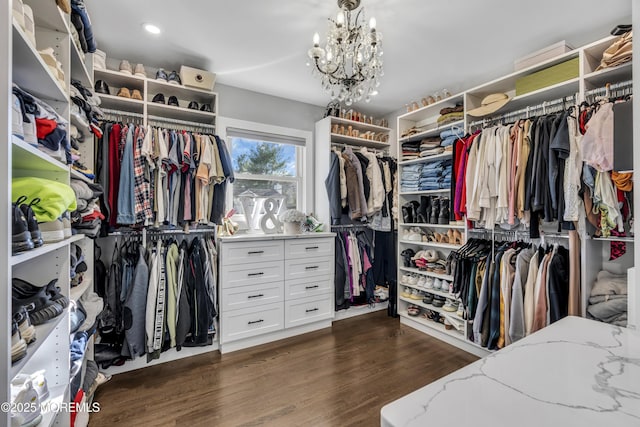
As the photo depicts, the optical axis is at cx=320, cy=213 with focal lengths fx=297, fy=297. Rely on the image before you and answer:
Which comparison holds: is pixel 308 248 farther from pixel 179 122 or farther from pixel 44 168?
pixel 44 168

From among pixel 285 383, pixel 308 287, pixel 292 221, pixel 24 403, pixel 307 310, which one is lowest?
pixel 285 383

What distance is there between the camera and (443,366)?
2.33 meters

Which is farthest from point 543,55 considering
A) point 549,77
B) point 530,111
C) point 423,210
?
point 423,210

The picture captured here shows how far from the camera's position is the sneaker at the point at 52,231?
1072 mm

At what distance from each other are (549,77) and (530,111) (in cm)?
28

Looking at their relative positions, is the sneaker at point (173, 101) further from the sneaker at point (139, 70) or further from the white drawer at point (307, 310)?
the white drawer at point (307, 310)

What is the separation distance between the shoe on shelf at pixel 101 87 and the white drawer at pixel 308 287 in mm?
2154

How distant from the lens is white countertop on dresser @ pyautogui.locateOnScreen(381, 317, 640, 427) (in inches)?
20.3

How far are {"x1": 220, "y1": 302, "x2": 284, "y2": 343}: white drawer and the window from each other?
0.84 metres

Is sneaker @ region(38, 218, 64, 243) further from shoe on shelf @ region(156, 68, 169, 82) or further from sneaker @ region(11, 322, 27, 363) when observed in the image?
shoe on shelf @ region(156, 68, 169, 82)

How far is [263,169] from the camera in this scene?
10.7 feet

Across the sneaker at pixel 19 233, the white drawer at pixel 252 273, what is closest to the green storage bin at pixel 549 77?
the white drawer at pixel 252 273

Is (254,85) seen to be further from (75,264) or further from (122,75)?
(75,264)

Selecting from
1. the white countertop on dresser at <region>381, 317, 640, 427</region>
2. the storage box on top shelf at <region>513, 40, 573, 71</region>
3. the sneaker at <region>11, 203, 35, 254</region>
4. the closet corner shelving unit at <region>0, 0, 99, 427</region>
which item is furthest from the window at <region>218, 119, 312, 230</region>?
the white countertop on dresser at <region>381, 317, 640, 427</region>
